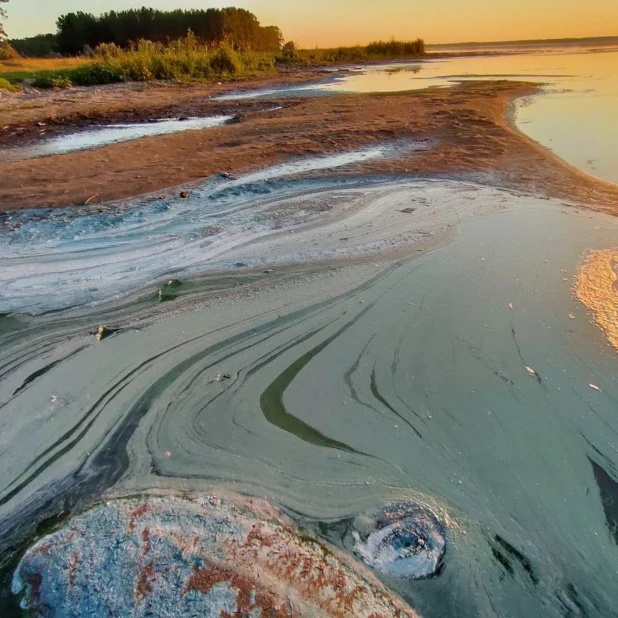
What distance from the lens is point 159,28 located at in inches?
1062

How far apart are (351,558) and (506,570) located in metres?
0.53

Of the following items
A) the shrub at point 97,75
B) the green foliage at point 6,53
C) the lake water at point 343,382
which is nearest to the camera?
the lake water at point 343,382

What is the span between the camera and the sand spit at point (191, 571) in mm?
1314

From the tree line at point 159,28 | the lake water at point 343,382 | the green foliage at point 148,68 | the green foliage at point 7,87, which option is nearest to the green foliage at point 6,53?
the green foliage at point 148,68

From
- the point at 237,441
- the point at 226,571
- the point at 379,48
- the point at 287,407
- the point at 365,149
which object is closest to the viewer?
the point at 226,571

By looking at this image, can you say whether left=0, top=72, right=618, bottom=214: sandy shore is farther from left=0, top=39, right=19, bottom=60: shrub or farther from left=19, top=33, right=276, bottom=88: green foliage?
left=0, top=39, right=19, bottom=60: shrub

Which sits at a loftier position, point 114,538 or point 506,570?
point 114,538

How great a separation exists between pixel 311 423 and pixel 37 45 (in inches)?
1274

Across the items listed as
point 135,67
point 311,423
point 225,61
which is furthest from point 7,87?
point 311,423

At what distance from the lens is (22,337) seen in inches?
105

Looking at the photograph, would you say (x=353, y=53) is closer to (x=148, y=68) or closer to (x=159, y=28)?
(x=159, y=28)

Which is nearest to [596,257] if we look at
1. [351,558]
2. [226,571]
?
[351,558]

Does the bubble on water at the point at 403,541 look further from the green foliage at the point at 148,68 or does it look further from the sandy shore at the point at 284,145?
the green foliage at the point at 148,68

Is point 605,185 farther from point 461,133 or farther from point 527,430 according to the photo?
point 527,430
